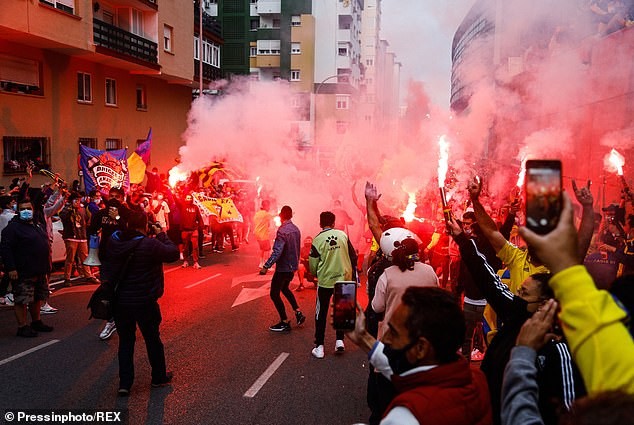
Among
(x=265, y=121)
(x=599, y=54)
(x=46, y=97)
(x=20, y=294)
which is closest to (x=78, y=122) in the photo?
(x=46, y=97)

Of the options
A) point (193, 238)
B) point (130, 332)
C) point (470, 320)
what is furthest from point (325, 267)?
point (193, 238)

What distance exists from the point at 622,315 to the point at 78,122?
21116 millimetres

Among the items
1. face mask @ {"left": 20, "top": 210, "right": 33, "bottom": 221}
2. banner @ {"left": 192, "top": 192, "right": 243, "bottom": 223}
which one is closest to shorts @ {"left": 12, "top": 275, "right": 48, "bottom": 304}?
face mask @ {"left": 20, "top": 210, "right": 33, "bottom": 221}

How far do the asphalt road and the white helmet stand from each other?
5.47ft

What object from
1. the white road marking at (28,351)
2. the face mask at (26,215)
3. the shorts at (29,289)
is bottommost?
the white road marking at (28,351)

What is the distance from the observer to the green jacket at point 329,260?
700 cm

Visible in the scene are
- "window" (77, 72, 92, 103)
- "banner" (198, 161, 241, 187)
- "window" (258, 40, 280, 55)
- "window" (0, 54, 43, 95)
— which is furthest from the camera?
"window" (258, 40, 280, 55)

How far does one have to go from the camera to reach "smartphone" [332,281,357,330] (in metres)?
2.82

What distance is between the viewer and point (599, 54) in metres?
17.4

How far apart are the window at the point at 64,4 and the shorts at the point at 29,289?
12.4 metres

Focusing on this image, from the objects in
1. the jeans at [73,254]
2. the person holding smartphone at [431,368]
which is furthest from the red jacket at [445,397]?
the jeans at [73,254]

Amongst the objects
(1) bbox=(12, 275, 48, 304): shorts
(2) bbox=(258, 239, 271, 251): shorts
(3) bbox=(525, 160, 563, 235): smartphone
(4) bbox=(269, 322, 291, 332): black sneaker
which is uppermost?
(3) bbox=(525, 160, 563, 235): smartphone

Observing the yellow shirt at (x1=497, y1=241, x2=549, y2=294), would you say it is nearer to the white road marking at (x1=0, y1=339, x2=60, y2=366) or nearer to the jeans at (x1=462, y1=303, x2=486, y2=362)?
the jeans at (x1=462, y1=303, x2=486, y2=362)

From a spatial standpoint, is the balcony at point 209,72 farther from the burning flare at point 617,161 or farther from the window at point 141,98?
the burning flare at point 617,161
